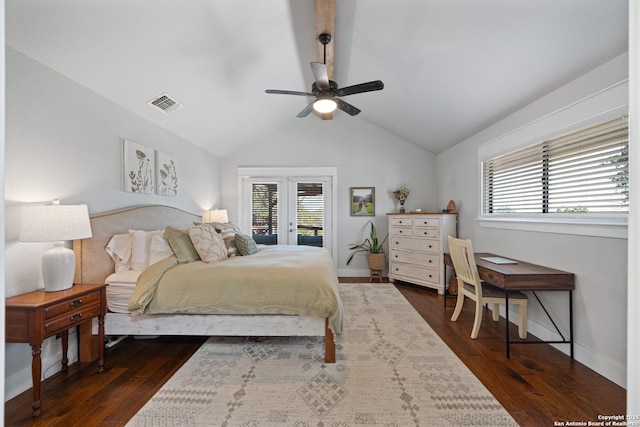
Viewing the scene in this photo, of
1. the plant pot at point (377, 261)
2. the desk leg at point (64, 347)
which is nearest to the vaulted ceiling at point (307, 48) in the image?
the desk leg at point (64, 347)

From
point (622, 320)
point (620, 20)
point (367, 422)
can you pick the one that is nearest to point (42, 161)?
point (367, 422)

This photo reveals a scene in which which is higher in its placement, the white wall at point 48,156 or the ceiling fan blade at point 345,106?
the ceiling fan blade at point 345,106

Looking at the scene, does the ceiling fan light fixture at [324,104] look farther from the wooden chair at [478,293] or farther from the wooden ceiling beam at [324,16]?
the wooden chair at [478,293]

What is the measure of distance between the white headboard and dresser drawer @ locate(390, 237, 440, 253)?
353 cm

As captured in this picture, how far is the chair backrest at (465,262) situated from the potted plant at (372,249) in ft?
5.88

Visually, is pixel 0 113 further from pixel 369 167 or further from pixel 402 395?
pixel 369 167

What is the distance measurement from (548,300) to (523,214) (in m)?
0.89

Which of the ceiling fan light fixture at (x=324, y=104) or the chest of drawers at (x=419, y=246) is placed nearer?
the ceiling fan light fixture at (x=324, y=104)

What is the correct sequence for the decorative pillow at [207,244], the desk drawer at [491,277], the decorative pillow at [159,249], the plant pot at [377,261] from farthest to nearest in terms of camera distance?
the plant pot at [377,261] < the decorative pillow at [207,244] < the decorative pillow at [159,249] < the desk drawer at [491,277]

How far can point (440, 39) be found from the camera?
240cm

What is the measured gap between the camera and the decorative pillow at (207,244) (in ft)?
8.66

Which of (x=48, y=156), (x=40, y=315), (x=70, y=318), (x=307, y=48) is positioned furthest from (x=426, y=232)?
(x=48, y=156)

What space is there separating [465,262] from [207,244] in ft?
8.38

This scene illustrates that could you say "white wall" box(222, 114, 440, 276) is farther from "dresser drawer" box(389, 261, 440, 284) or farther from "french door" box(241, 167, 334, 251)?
"dresser drawer" box(389, 261, 440, 284)
